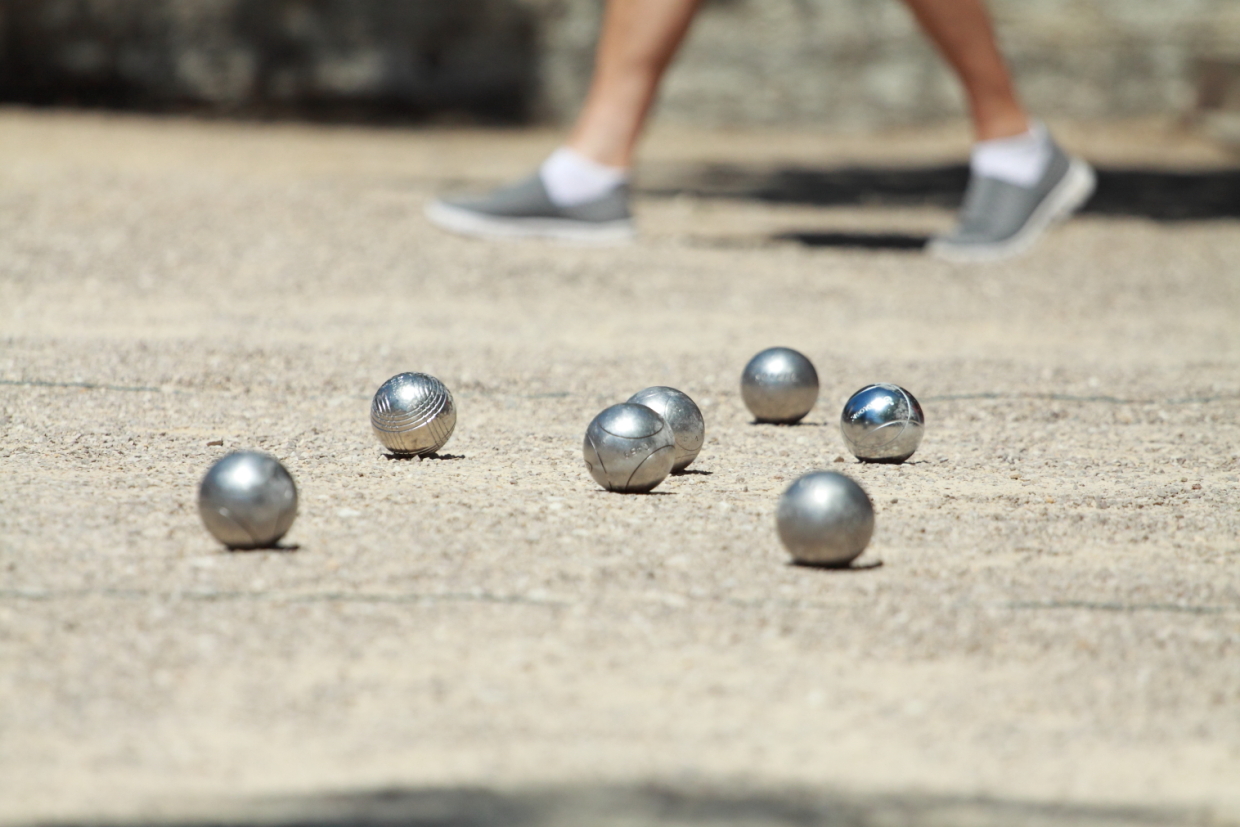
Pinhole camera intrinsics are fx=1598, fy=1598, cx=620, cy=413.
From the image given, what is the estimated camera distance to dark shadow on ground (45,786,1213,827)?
212cm

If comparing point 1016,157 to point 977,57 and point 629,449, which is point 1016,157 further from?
point 629,449

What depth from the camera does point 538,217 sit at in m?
7.07

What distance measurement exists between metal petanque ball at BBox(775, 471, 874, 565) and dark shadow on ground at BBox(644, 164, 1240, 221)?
5.25 metres

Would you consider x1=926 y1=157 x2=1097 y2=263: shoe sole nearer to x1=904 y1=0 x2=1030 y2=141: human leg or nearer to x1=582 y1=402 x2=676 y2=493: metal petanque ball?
x1=904 y1=0 x2=1030 y2=141: human leg

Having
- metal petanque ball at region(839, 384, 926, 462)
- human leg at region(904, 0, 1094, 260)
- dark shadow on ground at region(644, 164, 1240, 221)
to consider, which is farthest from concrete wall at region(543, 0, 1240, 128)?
metal petanque ball at region(839, 384, 926, 462)

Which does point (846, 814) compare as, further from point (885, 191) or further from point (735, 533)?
point (885, 191)

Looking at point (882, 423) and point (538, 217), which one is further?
point (538, 217)

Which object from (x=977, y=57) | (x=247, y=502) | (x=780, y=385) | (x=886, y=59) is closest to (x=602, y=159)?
(x=977, y=57)

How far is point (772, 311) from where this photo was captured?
630 cm

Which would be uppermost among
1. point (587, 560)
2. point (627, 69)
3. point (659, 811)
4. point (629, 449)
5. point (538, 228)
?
point (627, 69)

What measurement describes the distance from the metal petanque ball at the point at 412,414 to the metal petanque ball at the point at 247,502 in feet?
2.51

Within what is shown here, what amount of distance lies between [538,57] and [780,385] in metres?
9.58

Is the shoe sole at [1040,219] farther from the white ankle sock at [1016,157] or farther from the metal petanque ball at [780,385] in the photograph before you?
the metal petanque ball at [780,385]

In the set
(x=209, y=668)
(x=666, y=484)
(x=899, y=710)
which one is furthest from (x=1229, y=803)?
(x=666, y=484)
